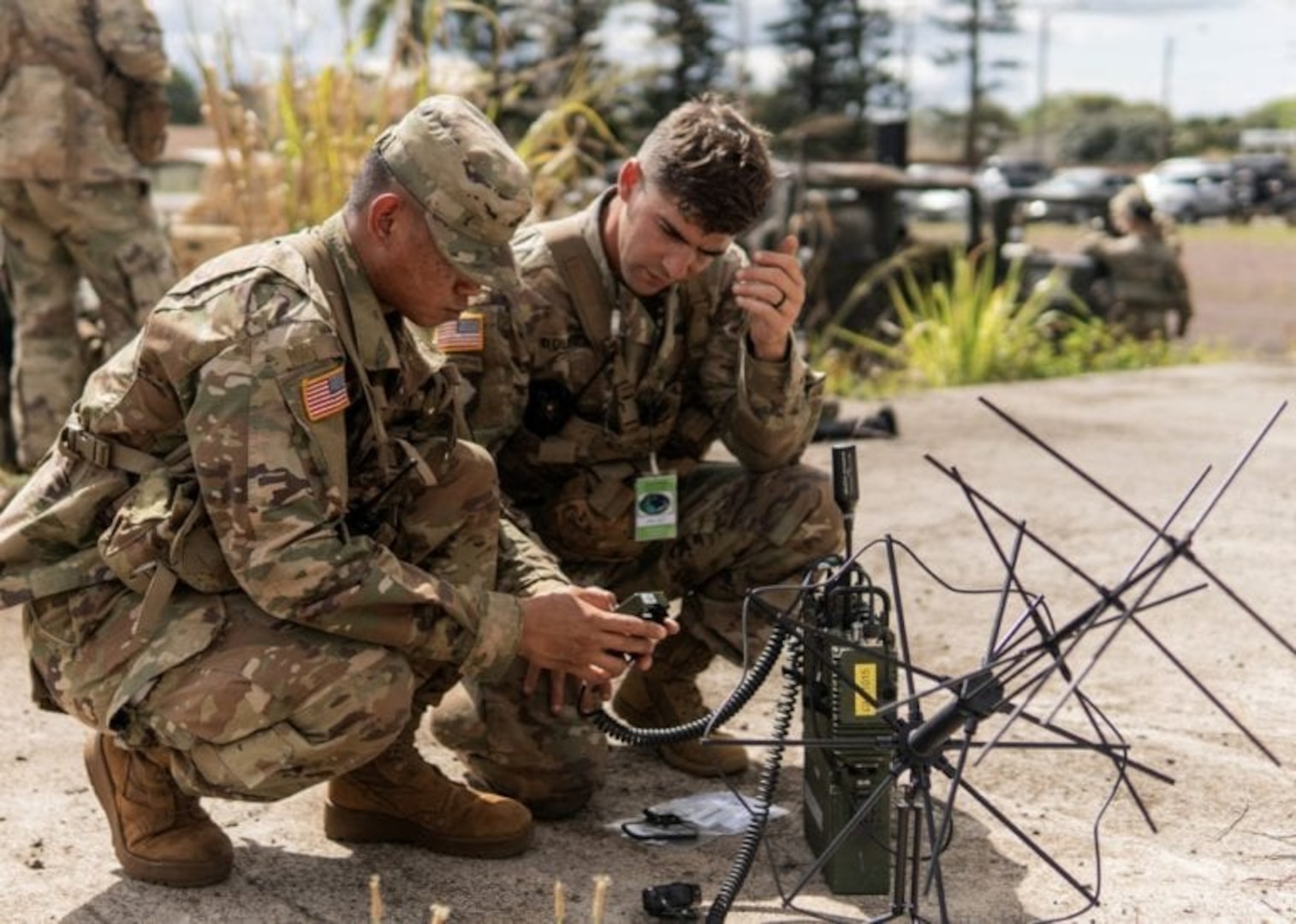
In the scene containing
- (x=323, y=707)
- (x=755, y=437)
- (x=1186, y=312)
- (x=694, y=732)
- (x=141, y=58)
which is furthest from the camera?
(x=1186, y=312)

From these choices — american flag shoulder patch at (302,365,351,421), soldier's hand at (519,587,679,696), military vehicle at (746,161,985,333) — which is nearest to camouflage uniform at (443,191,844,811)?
soldier's hand at (519,587,679,696)

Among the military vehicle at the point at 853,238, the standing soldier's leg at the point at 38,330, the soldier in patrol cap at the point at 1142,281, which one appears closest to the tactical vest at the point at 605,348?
the standing soldier's leg at the point at 38,330

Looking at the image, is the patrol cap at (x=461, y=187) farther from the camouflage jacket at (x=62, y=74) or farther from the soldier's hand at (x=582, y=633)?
the camouflage jacket at (x=62, y=74)

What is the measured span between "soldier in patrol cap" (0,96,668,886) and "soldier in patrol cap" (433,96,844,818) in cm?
48

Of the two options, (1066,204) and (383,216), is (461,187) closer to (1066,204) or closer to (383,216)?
(383,216)

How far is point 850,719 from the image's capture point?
286 cm

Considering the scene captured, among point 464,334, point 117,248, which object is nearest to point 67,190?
point 117,248

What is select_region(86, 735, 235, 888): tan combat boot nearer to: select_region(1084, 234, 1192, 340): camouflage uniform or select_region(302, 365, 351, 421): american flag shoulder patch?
select_region(302, 365, 351, 421): american flag shoulder patch

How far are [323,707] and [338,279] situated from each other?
2.28 feet

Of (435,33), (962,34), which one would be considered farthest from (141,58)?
(962,34)

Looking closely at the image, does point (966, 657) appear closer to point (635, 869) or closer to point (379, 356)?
point (635, 869)

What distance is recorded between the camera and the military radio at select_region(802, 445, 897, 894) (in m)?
2.86

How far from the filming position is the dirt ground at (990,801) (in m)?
2.90

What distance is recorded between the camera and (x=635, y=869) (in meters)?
3.14
